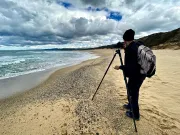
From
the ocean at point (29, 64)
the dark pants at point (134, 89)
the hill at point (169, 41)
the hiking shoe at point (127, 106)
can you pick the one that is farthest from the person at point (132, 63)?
the hill at point (169, 41)

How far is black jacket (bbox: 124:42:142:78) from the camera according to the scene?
364 cm

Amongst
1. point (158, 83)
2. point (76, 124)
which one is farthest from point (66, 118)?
point (158, 83)

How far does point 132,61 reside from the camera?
12.3 ft

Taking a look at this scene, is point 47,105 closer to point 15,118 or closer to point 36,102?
point 36,102

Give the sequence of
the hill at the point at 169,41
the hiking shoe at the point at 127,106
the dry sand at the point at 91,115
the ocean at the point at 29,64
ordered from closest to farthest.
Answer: the dry sand at the point at 91,115 → the hiking shoe at the point at 127,106 → the ocean at the point at 29,64 → the hill at the point at 169,41

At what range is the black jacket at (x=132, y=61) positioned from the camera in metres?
3.64

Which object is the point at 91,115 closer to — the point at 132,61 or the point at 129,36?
the point at 132,61

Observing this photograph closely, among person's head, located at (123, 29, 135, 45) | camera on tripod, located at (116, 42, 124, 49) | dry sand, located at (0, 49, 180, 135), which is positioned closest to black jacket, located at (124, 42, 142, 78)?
person's head, located at (123, 29, 135, 45)

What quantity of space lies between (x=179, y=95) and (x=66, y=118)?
5068mm

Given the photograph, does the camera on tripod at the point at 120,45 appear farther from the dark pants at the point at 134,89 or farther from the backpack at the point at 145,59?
the dark pants at the point at 134,89

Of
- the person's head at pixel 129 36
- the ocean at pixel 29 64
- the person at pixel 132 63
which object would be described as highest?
the person's head at pixel 129 36

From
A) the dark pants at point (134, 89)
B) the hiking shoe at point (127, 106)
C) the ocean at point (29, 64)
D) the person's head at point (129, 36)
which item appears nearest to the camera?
the person's head at point (129, 36)

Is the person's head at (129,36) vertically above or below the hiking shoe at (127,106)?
above

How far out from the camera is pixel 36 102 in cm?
642
